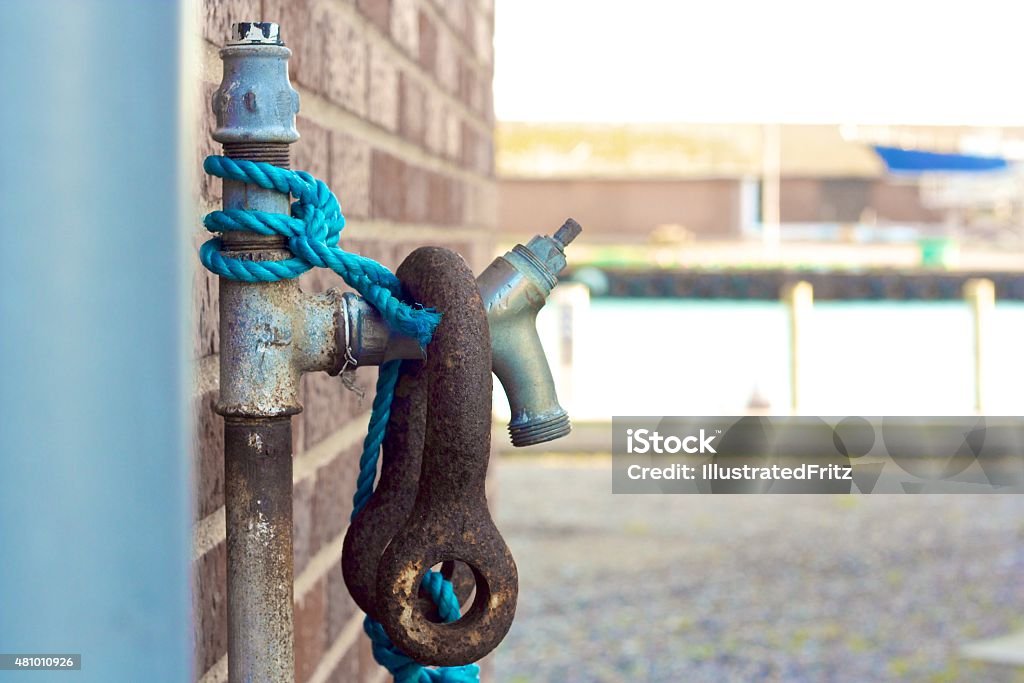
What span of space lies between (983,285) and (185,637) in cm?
1119

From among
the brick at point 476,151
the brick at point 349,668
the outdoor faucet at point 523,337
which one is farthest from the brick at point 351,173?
the brick at point 476,151

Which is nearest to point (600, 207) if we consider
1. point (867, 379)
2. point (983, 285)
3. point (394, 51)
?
point (867, 379)

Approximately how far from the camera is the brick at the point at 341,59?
111cm

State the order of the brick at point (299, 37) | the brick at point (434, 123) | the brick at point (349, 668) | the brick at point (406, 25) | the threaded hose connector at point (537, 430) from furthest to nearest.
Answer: the brick at point (434, 123), the brick at point (406, 25), the brick at point (349, 668), the brick at point (299, 37), the threaded hose connector at point (537, 430)

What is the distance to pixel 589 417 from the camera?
1038 centimetres

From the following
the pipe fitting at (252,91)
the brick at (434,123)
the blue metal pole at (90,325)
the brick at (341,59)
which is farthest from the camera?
the brick at (434,123)

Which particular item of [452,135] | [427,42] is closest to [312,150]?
[427,42]

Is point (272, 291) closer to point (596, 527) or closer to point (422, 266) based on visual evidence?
point (422, 266)

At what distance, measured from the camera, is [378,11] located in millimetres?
1334

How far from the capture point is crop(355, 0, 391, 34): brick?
4.15ft

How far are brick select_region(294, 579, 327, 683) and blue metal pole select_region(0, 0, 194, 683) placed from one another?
1.22 feet

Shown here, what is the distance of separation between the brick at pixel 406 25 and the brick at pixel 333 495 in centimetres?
47

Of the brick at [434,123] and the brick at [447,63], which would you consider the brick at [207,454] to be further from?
the brick at [447,63]

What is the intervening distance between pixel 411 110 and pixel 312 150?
52 cm
